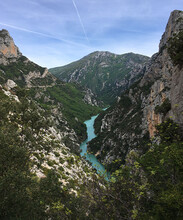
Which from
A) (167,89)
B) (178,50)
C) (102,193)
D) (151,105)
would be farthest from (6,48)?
(102,193)

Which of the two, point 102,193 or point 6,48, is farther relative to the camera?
point 6,48

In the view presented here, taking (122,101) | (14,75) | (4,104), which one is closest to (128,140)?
(122,101)

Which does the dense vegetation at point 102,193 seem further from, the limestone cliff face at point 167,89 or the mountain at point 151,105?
the limestone cliff face at point 167,89

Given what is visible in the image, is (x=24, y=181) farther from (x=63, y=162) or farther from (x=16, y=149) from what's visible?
(x=63, y=162)

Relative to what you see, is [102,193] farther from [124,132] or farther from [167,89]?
[124,132]

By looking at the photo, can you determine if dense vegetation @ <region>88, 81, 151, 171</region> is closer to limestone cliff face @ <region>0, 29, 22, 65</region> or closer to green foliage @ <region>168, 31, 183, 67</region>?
green foliage @ <region>168, 31, 183, 67</region>

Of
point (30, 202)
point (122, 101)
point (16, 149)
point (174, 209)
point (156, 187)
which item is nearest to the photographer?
point (174, 209)
